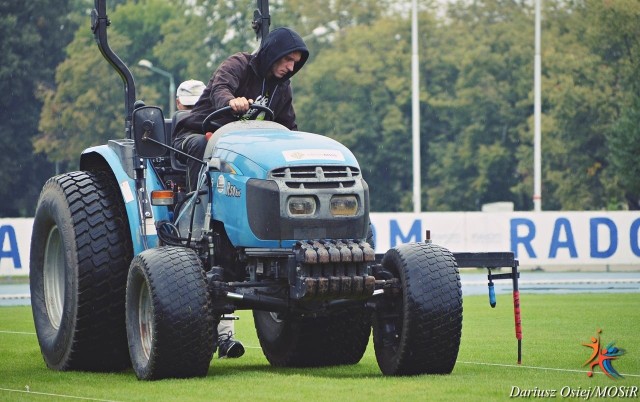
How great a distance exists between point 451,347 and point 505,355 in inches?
103

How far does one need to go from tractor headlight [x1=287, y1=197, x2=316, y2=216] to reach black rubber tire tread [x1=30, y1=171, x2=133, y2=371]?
1.98 meters

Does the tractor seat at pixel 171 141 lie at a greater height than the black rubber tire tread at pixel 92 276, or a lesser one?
greater

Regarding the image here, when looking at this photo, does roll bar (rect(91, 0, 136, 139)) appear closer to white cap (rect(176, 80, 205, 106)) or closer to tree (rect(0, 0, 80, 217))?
white cap (rect(176, 80, 205, 106))

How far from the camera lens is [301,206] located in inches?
431

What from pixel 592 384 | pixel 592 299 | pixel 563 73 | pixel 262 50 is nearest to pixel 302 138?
pixel 262 50

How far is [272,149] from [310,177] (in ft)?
1.29

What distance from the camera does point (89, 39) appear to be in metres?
73.2

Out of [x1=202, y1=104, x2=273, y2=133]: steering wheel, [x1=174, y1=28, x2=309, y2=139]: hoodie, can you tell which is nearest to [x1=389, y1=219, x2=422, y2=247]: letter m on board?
[x1=174, y1=28, x2=309, y2=139]: hoodie

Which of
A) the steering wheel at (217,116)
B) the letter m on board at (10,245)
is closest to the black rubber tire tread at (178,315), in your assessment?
the steering wheel at (217,116)

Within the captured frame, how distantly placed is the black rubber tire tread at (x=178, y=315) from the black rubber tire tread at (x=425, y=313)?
55.7 inches

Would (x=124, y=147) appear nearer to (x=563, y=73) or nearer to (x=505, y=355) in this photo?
(x=505, y=355)

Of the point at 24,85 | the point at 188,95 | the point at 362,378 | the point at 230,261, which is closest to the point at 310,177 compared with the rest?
the point at 230,261

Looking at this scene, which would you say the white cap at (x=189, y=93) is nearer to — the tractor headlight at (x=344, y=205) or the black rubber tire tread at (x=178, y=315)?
the black rubber tire tread at (x=178, y=315)

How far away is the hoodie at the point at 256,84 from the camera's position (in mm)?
12023
